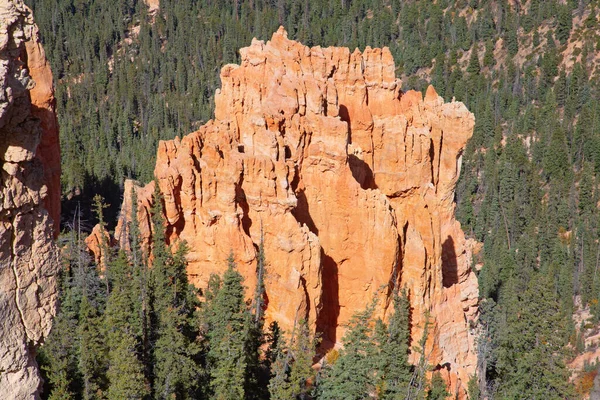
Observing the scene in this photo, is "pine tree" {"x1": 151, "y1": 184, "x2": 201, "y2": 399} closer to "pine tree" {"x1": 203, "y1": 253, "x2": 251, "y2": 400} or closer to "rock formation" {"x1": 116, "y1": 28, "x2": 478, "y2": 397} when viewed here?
"pine tree" {"x1": 203, "y1": 253, "x2": 251, "y2": 400}

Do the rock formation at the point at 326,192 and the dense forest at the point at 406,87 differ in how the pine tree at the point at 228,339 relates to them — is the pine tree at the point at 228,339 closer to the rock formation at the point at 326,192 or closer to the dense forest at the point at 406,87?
the dense forest at the point at 406,87

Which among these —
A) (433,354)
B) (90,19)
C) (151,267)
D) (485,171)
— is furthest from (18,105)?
(90,19)

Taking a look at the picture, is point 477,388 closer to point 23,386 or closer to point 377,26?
point 23,386

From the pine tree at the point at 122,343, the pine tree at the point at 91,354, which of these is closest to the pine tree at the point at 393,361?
the pine tree at the point at 122,343

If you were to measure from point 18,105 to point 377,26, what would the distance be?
400ft

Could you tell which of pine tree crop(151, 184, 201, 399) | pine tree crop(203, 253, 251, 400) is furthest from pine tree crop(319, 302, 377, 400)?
pine tree crop(151, 184, 201, 399)

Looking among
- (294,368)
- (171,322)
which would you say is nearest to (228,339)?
(171,322)

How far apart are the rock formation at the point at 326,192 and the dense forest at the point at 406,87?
7.48 ft

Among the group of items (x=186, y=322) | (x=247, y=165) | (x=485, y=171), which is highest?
(x=247, y=165)

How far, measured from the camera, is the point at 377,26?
130 meters

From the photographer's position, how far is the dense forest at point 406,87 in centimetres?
3053

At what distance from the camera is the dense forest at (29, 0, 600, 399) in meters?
30.5

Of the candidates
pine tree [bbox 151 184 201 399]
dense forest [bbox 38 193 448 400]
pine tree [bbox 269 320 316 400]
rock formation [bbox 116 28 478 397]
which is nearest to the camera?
dense forest [bbox 38 193 448 400]

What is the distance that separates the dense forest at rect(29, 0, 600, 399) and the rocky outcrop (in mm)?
10875
